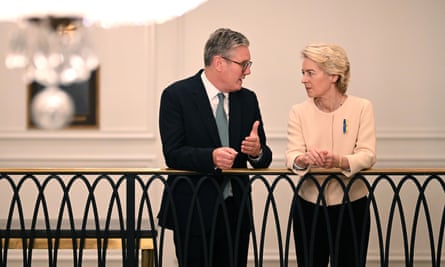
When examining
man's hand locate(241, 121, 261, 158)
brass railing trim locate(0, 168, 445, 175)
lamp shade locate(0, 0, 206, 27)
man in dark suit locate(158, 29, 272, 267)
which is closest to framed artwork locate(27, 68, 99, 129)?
brass railing trim locate(0, 168, 445, 175)

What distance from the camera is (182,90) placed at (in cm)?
405

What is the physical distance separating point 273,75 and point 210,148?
2.84 m

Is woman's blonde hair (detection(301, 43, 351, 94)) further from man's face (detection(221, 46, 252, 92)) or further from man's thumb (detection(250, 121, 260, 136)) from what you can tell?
man's thumb (detection(250, 121, 260, 136))

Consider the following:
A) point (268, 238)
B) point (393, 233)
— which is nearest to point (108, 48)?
point (268, 238)

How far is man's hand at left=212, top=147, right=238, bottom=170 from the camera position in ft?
12.5

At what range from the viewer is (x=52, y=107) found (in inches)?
64.9

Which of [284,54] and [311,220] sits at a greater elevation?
[284,54]

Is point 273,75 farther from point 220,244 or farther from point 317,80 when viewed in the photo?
point 220,244

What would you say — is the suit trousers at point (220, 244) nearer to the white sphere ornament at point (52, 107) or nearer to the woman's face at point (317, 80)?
the woman's face at point (317, 80)

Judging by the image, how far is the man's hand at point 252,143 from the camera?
12.7ft

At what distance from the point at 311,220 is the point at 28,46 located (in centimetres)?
274

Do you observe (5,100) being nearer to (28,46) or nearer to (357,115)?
(357,115)

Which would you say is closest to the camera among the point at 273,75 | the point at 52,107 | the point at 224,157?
the point at 52,107

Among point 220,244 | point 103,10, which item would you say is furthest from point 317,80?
point 103,10
